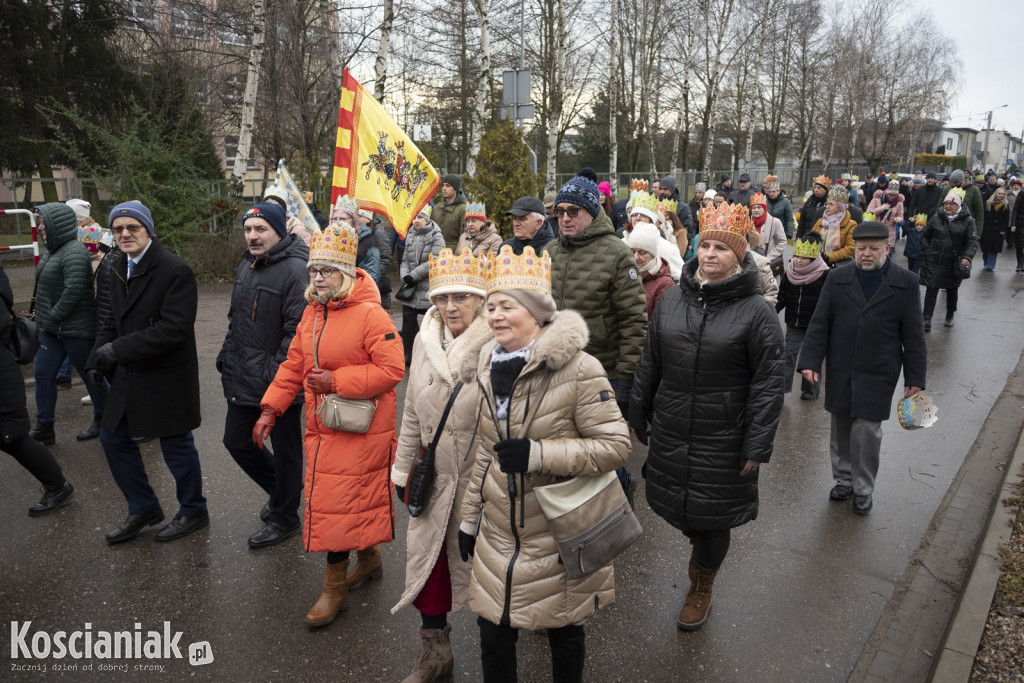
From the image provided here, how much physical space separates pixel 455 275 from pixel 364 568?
73.4 inches

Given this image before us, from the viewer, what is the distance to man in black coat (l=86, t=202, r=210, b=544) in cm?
415

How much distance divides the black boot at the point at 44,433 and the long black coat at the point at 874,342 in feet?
20.8

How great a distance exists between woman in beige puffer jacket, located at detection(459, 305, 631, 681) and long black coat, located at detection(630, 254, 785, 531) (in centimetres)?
84

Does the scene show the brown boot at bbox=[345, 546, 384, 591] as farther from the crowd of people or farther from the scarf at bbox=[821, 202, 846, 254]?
the scarf at bbox=[821, 202, 846, 254]

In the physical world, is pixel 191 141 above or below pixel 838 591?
above

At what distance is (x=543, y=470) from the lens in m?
2.56

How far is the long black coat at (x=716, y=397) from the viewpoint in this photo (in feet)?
10.7

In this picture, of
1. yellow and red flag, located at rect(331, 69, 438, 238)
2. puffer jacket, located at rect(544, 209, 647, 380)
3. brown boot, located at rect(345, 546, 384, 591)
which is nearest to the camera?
brown boot, located at rect(345, 546, 384, 591)

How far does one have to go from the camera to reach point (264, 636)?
11.8 feet

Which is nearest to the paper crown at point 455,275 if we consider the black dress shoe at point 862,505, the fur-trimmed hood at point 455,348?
the fur-trimmed hood at point 455,348

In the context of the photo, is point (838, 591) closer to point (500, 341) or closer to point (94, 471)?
point (500, 341)

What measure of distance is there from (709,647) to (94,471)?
Result: 4.76m

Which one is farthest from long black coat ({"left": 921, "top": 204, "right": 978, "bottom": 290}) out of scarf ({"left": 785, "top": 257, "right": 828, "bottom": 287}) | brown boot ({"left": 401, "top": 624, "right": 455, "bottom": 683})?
brown boot ({"left": 401, "top": 624, "right": 455, "bottom": 683})

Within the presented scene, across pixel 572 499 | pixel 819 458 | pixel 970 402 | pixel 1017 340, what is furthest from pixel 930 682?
pixel 1017 340
